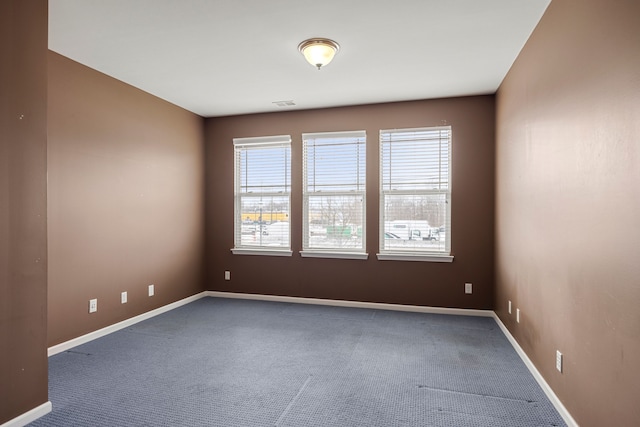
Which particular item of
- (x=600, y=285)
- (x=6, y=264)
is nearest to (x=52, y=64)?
(x=6, y=264)

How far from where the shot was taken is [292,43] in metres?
3.13

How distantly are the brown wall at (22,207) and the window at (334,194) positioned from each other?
10.7 feet

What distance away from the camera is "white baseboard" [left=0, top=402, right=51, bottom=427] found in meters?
2.15

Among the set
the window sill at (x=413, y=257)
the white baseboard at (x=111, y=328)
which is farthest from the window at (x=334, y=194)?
the white baseboard at (x=111, y=328)

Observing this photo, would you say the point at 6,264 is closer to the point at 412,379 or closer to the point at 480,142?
the point at 412,379

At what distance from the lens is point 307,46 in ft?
10.2

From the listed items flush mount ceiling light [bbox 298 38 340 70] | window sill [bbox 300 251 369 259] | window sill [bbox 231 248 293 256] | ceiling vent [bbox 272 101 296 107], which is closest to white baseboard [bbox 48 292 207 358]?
window sill [bbox 231 248 293 256]

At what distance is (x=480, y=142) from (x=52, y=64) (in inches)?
177

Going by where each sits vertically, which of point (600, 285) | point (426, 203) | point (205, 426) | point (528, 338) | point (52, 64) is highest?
point (52, 64)

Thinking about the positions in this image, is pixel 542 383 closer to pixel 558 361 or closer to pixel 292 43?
pixel 558 361

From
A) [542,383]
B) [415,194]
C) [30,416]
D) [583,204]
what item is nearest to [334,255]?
[415,194]

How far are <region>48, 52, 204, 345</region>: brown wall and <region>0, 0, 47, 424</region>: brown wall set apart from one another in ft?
3.89

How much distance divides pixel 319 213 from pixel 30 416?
3.62 metres

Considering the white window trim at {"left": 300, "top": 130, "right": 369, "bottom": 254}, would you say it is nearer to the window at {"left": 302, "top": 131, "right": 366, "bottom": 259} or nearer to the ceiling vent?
the window at {"left": 302, "top": 131, "right": 366, "bottom": 259}
